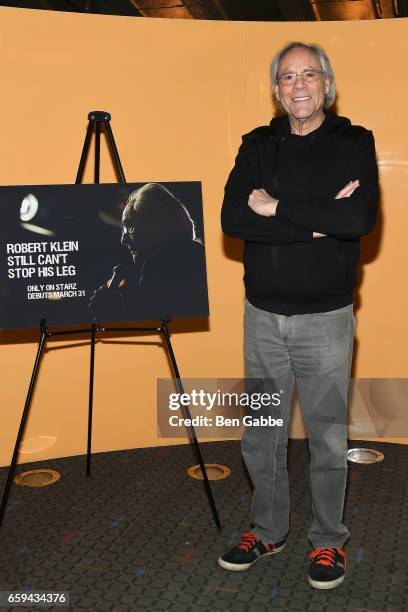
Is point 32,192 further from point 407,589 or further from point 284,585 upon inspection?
point 407,589

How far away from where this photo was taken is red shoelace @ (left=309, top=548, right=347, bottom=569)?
225 centimetres

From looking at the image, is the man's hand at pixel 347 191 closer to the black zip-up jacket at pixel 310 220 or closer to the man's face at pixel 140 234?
the black zip-up jacket at pixel 310 220

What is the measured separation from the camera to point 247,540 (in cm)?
Answer: 240

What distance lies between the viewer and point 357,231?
2.08 meters

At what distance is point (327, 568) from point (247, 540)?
297mm

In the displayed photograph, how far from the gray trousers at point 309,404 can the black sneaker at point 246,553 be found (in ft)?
0.11

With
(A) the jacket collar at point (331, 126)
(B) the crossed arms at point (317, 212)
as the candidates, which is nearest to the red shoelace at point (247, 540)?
(B) the crossed arms at point (317, 212)

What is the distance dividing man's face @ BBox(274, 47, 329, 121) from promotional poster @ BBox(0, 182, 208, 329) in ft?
1.86

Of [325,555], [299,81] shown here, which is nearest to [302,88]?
[299,81]

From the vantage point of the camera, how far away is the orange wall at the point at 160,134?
3.15 meters

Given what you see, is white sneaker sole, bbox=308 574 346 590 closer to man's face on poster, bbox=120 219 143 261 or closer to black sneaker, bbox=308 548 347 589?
black sneaker, bbox=308 548 347 589

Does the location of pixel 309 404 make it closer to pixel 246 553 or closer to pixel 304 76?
pixel 246 553

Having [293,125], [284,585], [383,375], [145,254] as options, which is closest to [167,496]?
[284,585]

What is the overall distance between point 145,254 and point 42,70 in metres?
1.13
